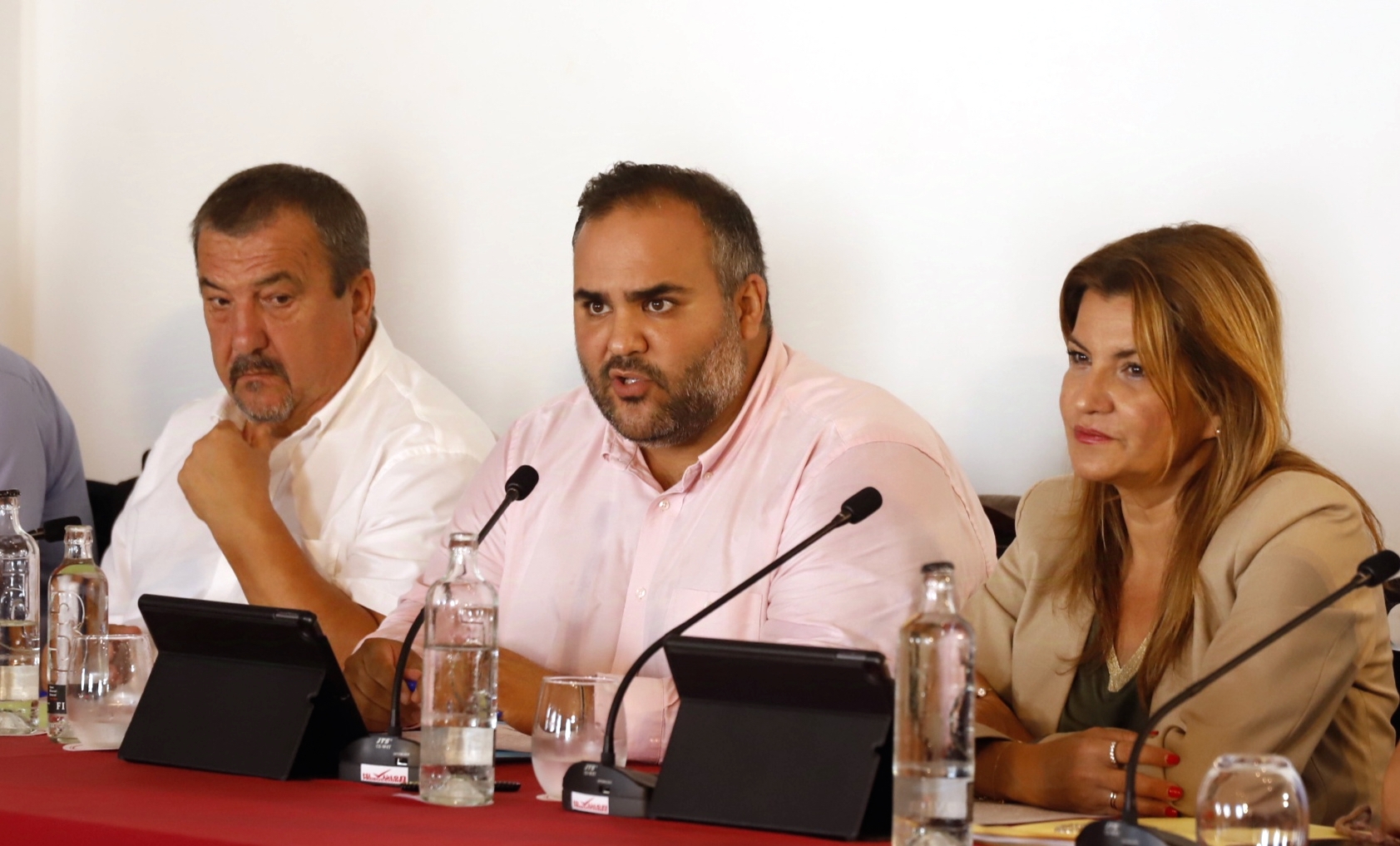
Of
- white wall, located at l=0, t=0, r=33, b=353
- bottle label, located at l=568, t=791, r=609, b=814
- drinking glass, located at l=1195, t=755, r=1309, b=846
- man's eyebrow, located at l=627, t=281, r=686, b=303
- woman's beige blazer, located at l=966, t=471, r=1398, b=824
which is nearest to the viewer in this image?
drinking glass, located at l=1195, t=755, r=1309, b=846

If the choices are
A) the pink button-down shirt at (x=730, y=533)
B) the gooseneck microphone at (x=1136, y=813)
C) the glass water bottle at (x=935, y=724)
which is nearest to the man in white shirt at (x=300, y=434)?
the pink button-down shirt at (x=730, y=533)

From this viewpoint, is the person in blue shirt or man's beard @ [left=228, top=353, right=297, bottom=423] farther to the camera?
the person in blue shirt

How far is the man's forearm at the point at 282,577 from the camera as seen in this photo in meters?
2.71

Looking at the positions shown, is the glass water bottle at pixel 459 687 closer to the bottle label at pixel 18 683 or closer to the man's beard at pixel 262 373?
the bottle label at pixel 18 683

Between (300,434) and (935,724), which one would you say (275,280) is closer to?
(300,434)

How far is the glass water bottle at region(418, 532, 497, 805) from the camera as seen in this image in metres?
1.65

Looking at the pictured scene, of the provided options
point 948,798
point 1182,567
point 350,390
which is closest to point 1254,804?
point 948,798

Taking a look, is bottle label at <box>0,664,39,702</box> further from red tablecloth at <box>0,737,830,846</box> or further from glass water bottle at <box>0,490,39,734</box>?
red tablecloth at <box>0,737,830,846</box>

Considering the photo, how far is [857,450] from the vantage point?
91.7 inches

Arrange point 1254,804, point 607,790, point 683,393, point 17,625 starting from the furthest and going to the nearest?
point 683,393, point 17,625, point 607,790, point 1254,804

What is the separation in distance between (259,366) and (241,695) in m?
1.34

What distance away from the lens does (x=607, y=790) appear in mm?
1598

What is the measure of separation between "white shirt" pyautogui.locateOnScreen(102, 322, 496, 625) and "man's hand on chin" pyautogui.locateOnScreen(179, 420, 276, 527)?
0.39 ft

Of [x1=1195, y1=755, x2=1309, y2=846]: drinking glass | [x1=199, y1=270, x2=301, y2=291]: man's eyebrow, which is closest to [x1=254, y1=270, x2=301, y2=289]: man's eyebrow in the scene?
[x1=199, y1=270, x2=301, y2=291]: man's eyebrow
